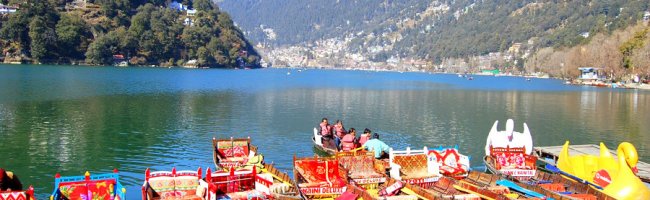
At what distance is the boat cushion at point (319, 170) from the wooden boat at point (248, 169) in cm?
59

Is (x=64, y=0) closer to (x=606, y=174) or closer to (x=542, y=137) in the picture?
(x=542, y=137)

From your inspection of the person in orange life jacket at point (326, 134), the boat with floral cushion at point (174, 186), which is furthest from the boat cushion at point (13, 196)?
the person in orange life jacket at point (326, 134)

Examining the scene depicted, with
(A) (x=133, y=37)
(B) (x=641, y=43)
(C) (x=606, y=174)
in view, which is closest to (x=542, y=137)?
(C) (x=606, y=174)

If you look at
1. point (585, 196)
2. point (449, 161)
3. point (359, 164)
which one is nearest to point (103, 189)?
point (359, 164)

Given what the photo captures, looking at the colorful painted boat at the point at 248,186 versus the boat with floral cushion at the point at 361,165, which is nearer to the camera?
the colorful painted boat at the point at 248,186

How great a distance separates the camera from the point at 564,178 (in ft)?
66.2

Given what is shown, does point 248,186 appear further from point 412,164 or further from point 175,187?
point 412,164

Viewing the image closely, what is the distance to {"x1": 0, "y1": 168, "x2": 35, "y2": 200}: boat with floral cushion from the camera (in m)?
14.3

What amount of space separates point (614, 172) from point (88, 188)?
1714 cm

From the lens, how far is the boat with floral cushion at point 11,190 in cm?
1430

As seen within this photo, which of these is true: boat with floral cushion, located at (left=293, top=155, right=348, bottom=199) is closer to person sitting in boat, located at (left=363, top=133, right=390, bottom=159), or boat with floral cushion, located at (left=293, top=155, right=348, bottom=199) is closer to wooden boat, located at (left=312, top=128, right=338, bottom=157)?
person sitting in boat, located at (left=363, top=133, right=390, bottom=159)

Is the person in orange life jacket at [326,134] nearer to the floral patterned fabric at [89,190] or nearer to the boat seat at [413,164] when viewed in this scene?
the boat seat at [413,164]

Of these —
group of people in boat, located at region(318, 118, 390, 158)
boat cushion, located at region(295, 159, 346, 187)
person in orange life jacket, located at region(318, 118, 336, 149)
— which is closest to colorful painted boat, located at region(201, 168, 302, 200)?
boat cushion, located at region(295, 159, 346, 187)

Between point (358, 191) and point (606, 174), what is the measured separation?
9827 mm
